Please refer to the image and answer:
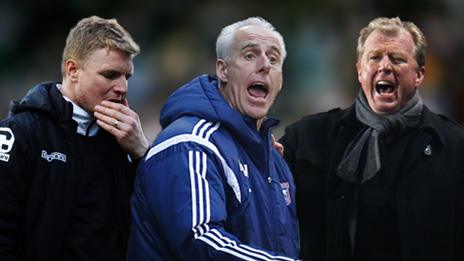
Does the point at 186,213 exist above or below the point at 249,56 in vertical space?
below

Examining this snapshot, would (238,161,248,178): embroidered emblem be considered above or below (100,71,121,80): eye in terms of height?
below

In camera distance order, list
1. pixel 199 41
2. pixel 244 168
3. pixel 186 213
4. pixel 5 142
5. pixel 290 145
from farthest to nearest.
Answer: pixel 199 41 < pixel 290 145 < pixel 5 142 < pixel 244 168 < pixel 186 213

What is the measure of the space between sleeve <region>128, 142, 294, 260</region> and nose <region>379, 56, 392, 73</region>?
178cm

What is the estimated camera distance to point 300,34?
1154cm

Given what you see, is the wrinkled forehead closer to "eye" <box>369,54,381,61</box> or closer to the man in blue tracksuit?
the man in blue tracksuit

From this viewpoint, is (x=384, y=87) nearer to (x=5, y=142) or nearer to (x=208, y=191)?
(x=208, y=191)


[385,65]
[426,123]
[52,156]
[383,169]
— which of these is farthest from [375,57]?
[52,156]

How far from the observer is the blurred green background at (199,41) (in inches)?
428

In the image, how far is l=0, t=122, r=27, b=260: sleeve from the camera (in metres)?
4.75

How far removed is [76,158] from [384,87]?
1.93m

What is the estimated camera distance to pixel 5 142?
484 cm

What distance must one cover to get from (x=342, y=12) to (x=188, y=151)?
7.42m

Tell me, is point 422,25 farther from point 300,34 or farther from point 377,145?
point 377,145

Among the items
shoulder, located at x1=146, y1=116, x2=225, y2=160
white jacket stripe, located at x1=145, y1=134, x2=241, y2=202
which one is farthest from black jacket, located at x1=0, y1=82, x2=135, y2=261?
white jacket stripe, located at x1=145, y1=134, x2=241, y2=202
